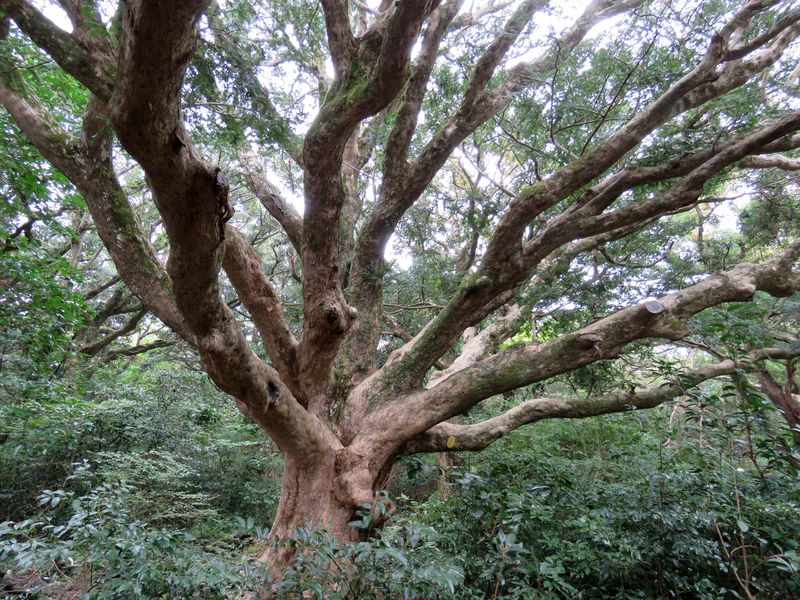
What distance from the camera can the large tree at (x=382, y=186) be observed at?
2.40m

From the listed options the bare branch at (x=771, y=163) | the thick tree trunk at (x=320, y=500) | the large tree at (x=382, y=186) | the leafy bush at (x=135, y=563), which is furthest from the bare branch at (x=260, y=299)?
the bare branch at (x=771, y=163)

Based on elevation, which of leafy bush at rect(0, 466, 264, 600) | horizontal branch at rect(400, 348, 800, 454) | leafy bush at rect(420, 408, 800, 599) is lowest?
leafy bush at rect(420, 408, 800, 599)

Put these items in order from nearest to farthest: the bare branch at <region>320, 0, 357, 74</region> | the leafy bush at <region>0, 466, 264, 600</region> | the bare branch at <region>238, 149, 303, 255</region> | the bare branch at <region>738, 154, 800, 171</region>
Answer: the leafy bush at <region>0, 466, 264, 600</region> → the bare branch at <region>320, 0, 357, 74</region> → the bare branch at <region>238, 149, 303, 255</region> → the bare branch at <region>738, 154, 800, 171</region>

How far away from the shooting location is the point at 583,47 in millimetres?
5340

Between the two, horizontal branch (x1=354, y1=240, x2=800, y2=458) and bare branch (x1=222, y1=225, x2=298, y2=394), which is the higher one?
bare branch (x1=222, y1=225, x2=298, y2=394)

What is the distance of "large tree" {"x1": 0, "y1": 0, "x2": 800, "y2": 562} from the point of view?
2402mm

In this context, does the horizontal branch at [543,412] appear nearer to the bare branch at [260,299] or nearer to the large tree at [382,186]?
the large tree at [382,186]

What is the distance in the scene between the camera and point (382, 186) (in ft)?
13.9

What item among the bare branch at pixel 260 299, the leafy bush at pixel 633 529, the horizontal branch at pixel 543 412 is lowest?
the leafy bush at pixel 633 529

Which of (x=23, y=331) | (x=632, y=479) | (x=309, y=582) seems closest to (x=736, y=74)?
(x=632, y=479)

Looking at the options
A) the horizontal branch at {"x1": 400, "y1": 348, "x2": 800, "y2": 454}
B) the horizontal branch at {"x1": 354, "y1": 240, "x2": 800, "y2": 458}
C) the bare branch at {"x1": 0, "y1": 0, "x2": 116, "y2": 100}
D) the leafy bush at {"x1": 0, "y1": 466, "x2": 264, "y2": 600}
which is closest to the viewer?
the leafy bush at {"x1": 0, "y1": 466, "x2": 264, "y2": 600}

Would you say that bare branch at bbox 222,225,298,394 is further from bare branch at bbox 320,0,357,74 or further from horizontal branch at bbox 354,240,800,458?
bare branch at bbox 320,0,357,74

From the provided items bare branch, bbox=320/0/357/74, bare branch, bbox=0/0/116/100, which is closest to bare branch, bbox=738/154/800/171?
bare branch, bbox=320/0/357/74

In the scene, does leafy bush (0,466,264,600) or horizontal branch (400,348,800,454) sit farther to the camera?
horizontal branch (400,348,800,454)
